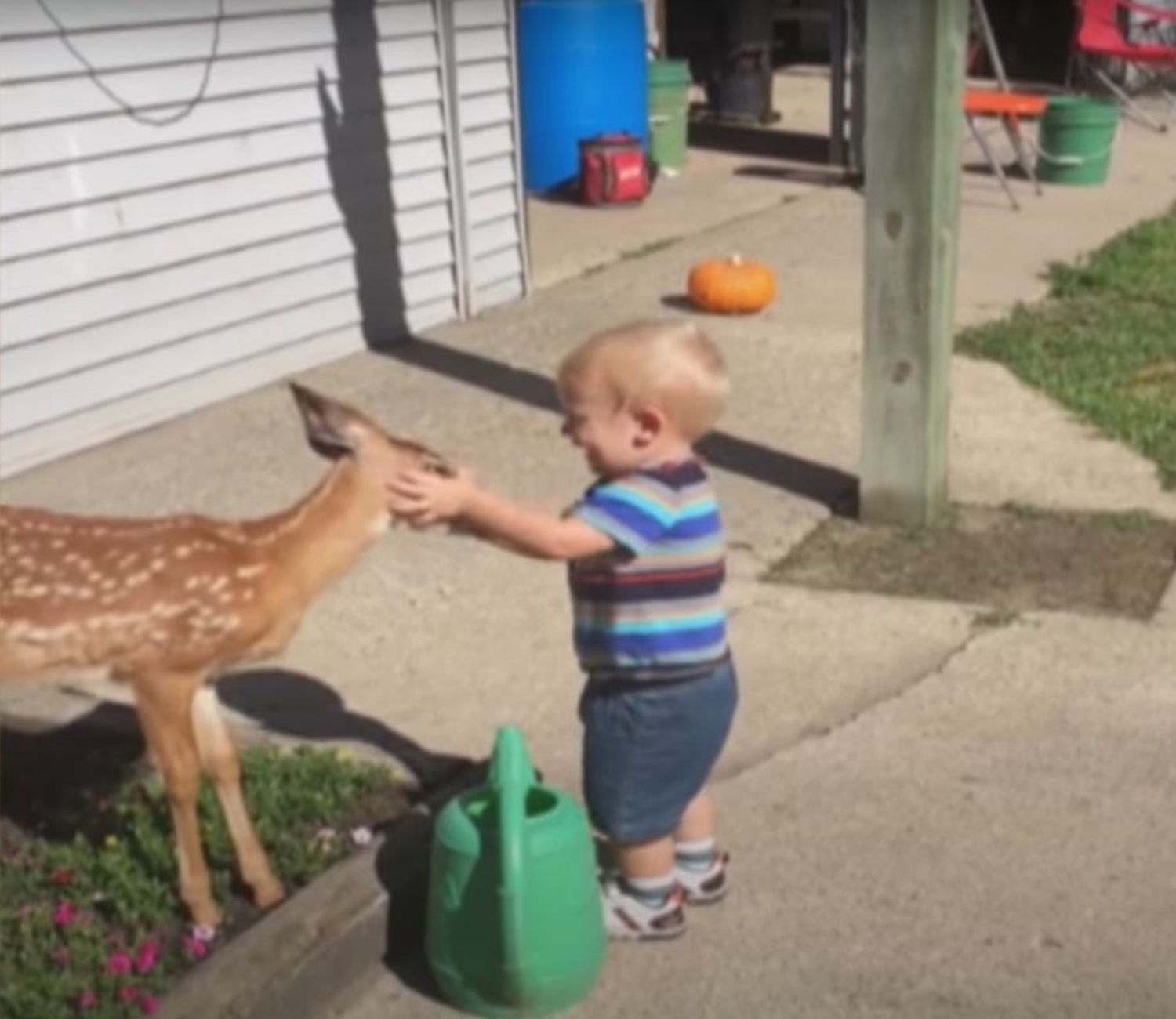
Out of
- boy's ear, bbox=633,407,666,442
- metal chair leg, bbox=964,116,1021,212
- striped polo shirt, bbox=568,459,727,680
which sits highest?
boy's ear, bbox=633,407,666,442

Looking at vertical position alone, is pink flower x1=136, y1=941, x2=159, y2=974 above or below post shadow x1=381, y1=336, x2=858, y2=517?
above

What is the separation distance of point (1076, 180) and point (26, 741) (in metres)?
9.97

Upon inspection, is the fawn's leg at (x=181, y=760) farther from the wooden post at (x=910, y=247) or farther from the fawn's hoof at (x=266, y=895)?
the wooden post at (x=910, y=247)

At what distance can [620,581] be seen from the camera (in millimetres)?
3977

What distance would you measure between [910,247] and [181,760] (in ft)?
10.8

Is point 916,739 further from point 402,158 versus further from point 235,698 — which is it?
point 402,158

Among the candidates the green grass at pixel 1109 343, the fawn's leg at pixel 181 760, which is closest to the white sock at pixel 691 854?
the fawn's leg at pixel 181 760

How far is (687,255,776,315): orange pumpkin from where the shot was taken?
32.6 ft

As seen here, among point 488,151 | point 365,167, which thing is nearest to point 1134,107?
point 488,151

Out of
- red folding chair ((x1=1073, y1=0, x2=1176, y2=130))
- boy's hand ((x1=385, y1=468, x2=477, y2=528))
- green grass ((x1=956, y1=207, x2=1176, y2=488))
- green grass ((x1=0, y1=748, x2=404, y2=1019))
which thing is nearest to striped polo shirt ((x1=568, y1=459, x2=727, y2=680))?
boy's hand ((x1=385, y1=468, x2=477, y2=528))

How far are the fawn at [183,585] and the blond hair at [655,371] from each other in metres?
0.31

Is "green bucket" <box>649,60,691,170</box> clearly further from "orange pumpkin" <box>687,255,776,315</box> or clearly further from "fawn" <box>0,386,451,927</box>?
"fawn" <box>0,386,451,927</box>

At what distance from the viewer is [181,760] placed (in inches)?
157

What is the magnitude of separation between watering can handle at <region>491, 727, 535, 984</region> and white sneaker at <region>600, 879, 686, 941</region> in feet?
1.21
